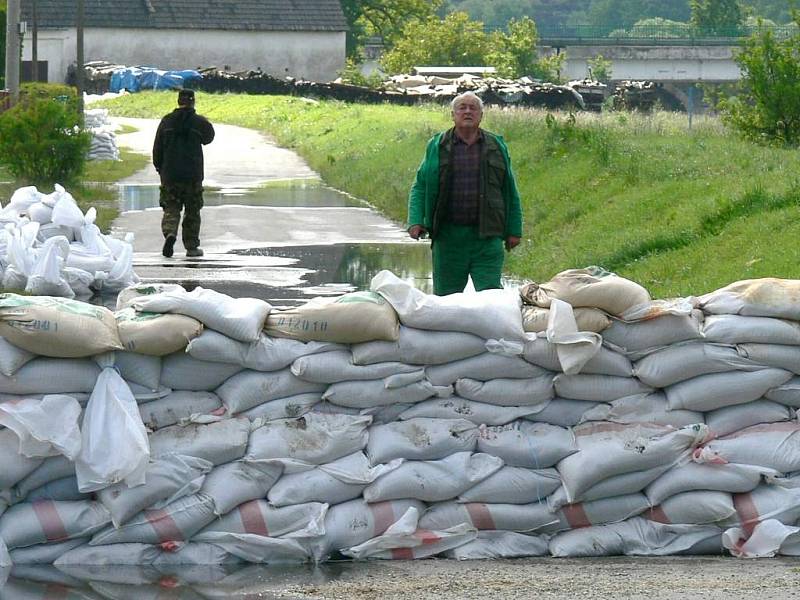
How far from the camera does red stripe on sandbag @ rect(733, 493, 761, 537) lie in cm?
665

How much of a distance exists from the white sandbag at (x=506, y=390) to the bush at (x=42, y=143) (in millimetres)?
17985

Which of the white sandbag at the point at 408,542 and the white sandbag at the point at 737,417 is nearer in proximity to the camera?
the white sandbag at the point at 408,542

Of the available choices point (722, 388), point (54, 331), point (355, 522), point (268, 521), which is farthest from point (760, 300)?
point (54, 331)

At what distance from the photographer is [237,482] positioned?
6.54 metres

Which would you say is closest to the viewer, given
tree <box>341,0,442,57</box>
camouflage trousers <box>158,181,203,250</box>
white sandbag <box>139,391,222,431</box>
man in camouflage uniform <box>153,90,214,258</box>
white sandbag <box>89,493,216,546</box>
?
white sandbag <box>89,493,216,546</box>

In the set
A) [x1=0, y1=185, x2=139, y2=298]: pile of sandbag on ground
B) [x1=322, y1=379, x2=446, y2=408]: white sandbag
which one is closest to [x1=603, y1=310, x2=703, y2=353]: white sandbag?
[x1=322, y1=379, x2=446, y2=408]: white sandbag

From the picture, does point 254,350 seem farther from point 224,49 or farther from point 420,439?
point 224,49

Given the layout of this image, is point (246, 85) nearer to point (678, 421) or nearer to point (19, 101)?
point (19, 101)

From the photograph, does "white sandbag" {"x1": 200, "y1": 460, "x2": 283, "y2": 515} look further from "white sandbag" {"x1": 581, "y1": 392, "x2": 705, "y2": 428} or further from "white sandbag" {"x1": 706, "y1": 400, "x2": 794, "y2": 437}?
"white sandbag" {"x1": 706, "y1": 400, "x2": 794, "y2": 437}

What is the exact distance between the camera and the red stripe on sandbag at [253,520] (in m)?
6.50

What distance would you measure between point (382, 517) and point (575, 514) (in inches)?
31.9

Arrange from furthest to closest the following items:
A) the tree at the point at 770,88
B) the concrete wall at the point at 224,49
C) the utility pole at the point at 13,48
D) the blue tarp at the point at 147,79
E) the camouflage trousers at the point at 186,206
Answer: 1. the concrete wall at the point at 224,49
2. the blue tarp at the point at 147,79
3. the utility pole at the point at 13,48
4. the tree at the point at 770,88
5. the camouflage trousers at the point at 186,206

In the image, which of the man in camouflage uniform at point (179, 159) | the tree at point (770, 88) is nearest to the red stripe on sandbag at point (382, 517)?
the man in camouflage uniform at point (179, 159)

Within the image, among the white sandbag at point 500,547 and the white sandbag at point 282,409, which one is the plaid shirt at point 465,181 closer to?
the white sandbag at point 282,409
